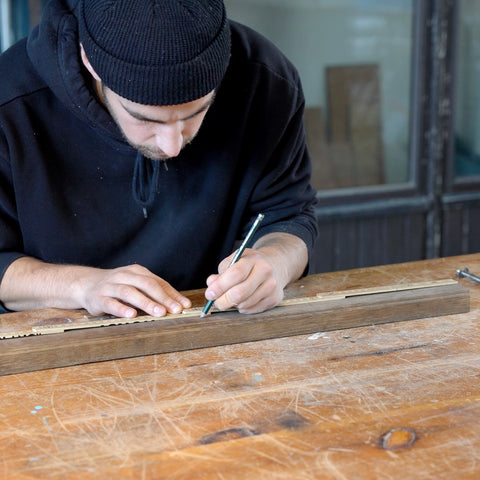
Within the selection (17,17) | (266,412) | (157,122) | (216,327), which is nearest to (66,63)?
(157,122)

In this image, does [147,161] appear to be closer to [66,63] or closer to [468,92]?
[66,63]

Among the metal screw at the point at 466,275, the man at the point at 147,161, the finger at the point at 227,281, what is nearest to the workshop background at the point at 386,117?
the man at the point at 147,161

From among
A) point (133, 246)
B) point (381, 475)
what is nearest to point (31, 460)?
point (381, 475)

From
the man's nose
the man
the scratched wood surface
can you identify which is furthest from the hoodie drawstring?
the scratched wood surface

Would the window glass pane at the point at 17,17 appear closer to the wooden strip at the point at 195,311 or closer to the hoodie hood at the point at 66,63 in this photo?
the hoodie hood at the point at 66,63

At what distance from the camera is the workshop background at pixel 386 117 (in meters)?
3.62

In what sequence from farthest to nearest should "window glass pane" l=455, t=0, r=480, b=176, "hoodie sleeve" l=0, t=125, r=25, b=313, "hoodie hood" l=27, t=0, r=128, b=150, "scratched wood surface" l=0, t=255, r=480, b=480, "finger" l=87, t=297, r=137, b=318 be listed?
"window glass pane" l=455, t=0, r=480, b=176 < "hoodie sleeve" l=0, t=125, r=25, b=313 < "hoodie hood" l=27, t=0, r=128, b=150 < "finger" l=87, t=297, r=137, b=318 < "scratched wood surface" l=0, t=255, r=480, b=480

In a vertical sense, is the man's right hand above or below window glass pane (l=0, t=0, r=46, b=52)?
below

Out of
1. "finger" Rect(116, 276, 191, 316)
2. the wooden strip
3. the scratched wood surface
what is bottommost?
the scratched wood surface

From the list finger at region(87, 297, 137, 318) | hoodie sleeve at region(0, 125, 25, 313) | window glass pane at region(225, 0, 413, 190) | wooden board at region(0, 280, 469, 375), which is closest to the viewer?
wooden board at region(0, 280, 469, 375)

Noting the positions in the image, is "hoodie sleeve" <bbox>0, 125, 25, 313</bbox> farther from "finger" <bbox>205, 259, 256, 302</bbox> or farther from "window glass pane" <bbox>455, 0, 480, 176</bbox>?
"window glass pane" <bbox>455, 0, 480, 176</bbox>

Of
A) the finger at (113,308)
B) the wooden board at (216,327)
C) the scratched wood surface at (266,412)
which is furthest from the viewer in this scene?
the finger at (113,308)

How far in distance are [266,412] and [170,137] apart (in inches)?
25.6

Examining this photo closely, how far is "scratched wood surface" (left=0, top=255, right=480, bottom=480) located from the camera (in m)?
0.99
